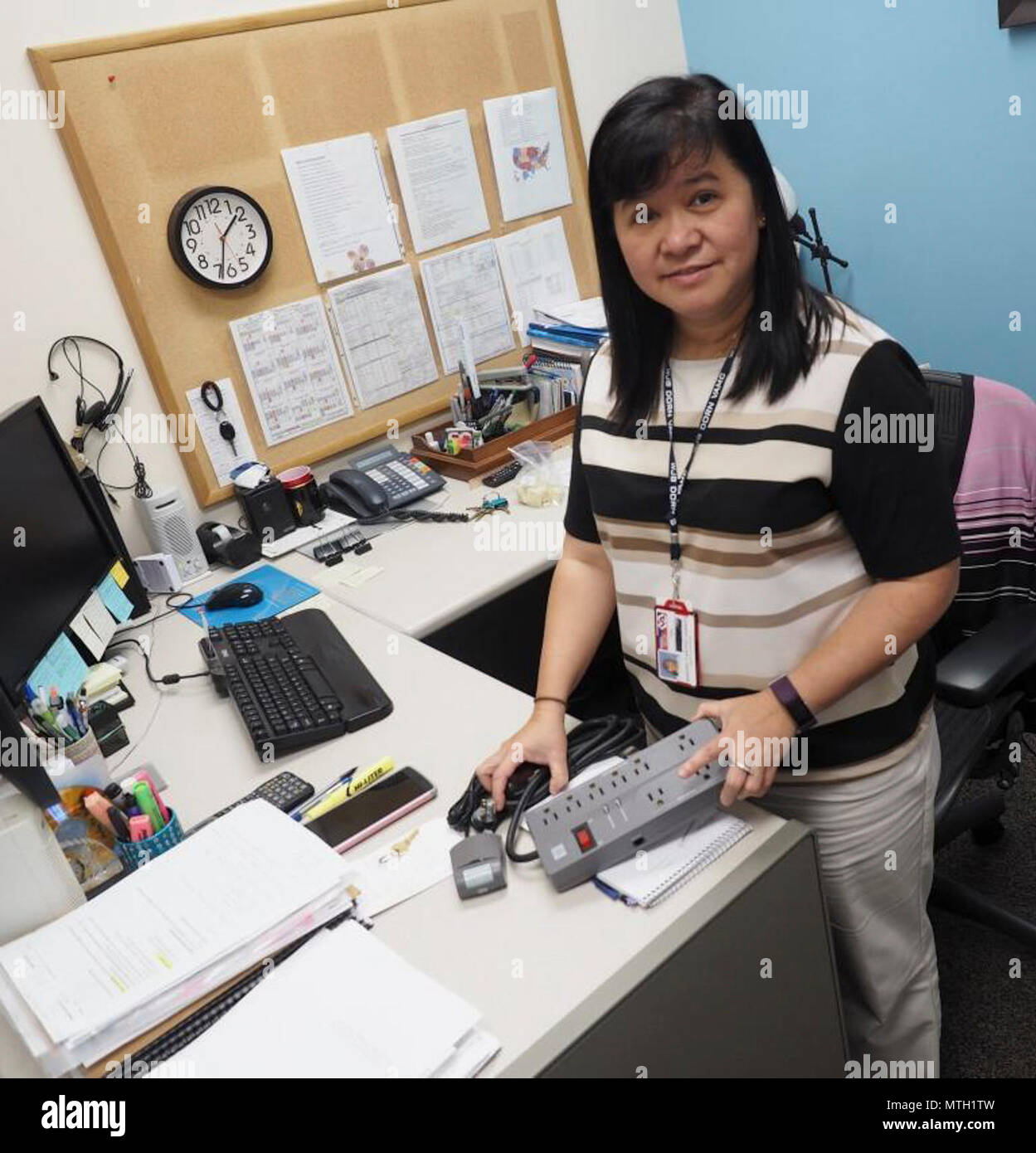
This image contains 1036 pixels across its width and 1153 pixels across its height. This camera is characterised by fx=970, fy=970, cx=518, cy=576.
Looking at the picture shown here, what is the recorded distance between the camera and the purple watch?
1.12 meters

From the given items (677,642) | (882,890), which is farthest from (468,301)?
(882,890)

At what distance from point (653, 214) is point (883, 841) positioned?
830mm

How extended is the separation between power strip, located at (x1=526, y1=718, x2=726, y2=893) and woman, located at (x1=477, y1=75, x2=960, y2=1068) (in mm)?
31

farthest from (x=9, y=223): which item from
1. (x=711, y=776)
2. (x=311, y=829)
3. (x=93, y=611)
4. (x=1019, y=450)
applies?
(x=1019, y=450)

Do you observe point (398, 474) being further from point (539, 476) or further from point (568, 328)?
point (568, 328)

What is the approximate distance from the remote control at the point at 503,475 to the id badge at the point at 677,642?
1052mm

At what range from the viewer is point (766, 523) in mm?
1124

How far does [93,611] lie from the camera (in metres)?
1.72

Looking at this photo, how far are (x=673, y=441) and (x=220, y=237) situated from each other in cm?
131

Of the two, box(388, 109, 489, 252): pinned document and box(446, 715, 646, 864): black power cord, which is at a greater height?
box(388, 109, 489, 252): pinned document
